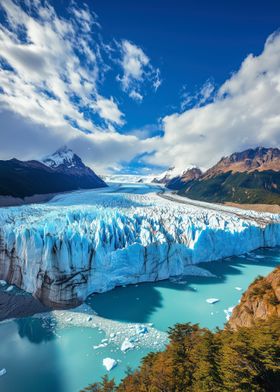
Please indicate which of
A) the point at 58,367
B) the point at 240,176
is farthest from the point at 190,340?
the point at 240,176

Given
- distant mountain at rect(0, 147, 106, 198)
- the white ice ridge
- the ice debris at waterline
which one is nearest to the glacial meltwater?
the ice debris at waterline

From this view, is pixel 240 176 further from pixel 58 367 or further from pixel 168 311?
pixel 58 367

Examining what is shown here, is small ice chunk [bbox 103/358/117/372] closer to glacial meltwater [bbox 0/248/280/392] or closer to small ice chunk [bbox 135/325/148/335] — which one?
glacial meltwater [bbox 0/248/280/392]

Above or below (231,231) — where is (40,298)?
below

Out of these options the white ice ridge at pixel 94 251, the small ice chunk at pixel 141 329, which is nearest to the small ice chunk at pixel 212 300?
the white ice ridge at pixel 94 251

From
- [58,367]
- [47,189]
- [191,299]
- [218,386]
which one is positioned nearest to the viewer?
[218,386]

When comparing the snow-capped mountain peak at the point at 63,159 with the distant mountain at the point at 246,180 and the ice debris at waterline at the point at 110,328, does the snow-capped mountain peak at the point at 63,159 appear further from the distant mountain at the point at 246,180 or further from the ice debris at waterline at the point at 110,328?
the ice debris at waterline at the point at 110,328
